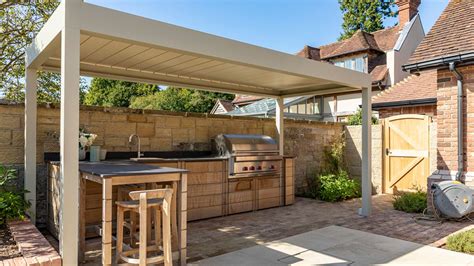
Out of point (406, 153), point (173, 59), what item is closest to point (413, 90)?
point (406, 153)

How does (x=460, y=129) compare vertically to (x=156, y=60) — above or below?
below

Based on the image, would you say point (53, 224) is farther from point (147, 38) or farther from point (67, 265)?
point (147, 38)

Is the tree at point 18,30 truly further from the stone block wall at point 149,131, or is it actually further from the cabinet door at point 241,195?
the cabinet door at point 241,195

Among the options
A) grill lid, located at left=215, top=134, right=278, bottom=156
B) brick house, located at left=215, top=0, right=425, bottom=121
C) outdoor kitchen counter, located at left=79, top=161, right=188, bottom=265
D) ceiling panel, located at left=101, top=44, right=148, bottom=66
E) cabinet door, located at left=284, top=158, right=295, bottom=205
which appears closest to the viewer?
outdoor kitchen counter, located at left=79, top=161, right=188, bottom=265

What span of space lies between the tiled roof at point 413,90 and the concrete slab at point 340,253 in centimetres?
702

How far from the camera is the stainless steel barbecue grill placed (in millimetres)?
6410

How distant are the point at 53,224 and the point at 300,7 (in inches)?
559

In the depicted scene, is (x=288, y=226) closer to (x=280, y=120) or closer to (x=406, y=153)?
(x=280, y=120)

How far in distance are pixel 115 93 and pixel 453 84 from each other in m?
27.4

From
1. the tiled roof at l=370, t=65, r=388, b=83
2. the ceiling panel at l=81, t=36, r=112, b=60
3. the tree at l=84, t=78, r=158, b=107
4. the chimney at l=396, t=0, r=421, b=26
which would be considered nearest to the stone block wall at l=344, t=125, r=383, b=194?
the ceiling panel at l=81, t=36, r=112, b=60

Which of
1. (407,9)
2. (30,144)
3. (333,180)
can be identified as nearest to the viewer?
(30,144)

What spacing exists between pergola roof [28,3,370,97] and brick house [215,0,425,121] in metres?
10.5

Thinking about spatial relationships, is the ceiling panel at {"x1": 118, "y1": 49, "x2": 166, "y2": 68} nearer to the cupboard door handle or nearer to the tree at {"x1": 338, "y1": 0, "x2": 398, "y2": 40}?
the cupboard door handle

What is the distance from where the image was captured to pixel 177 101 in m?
27.0
